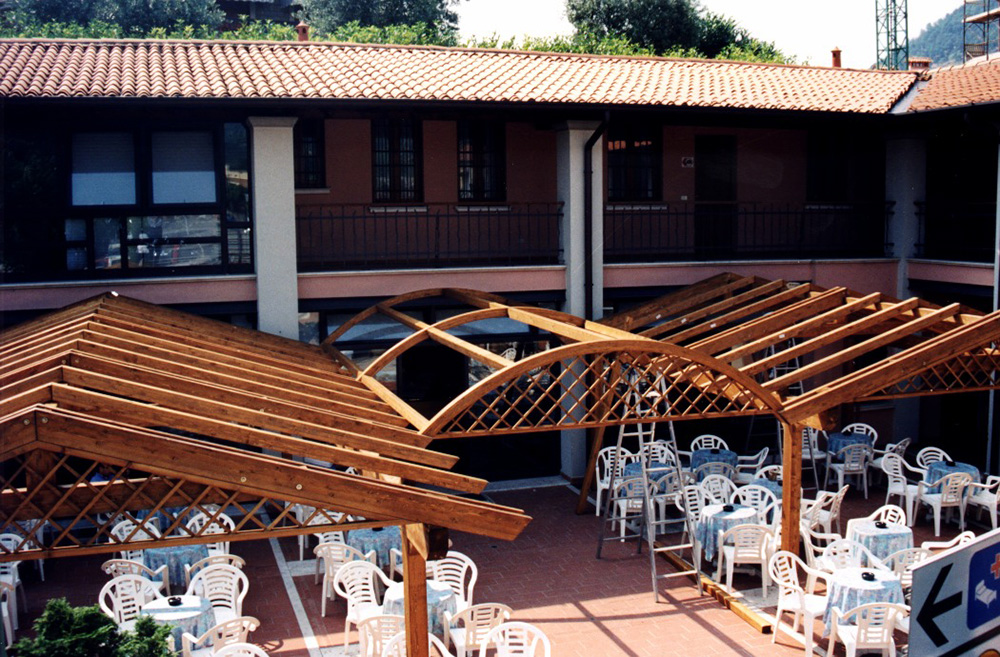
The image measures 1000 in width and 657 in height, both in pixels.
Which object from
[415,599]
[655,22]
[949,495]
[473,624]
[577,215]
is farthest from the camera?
[655,22]

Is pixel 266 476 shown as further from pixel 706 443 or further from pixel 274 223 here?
pixel 706 443

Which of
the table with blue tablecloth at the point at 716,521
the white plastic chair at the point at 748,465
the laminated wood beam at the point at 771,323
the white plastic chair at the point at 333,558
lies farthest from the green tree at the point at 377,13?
the white plastic chair at the point at 333,558

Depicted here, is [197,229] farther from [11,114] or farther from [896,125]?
[896,125]

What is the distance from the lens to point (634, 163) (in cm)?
1803

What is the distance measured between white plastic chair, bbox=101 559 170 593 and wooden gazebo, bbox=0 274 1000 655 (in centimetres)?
54

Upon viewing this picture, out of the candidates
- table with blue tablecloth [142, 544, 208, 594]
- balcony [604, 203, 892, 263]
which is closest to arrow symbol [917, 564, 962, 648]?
table with blue tablecloth [142, 544, 208, 594]

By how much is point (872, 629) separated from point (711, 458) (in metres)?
5.89

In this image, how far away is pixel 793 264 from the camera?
16.9m

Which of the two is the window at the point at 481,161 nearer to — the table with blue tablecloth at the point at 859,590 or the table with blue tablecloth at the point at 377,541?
the table with blue tablecloth at the point at 377,541

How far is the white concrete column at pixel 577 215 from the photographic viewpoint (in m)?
15.5

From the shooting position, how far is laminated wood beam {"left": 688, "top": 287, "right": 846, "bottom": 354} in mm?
12032

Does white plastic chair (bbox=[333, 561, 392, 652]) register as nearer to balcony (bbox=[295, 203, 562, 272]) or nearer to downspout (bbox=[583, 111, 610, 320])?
balcony (bbox=[295, 203, 562, 272])

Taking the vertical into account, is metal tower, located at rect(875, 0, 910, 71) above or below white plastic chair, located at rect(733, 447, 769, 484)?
above

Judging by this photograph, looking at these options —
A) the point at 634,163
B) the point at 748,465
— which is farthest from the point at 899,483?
the point at 634,163
